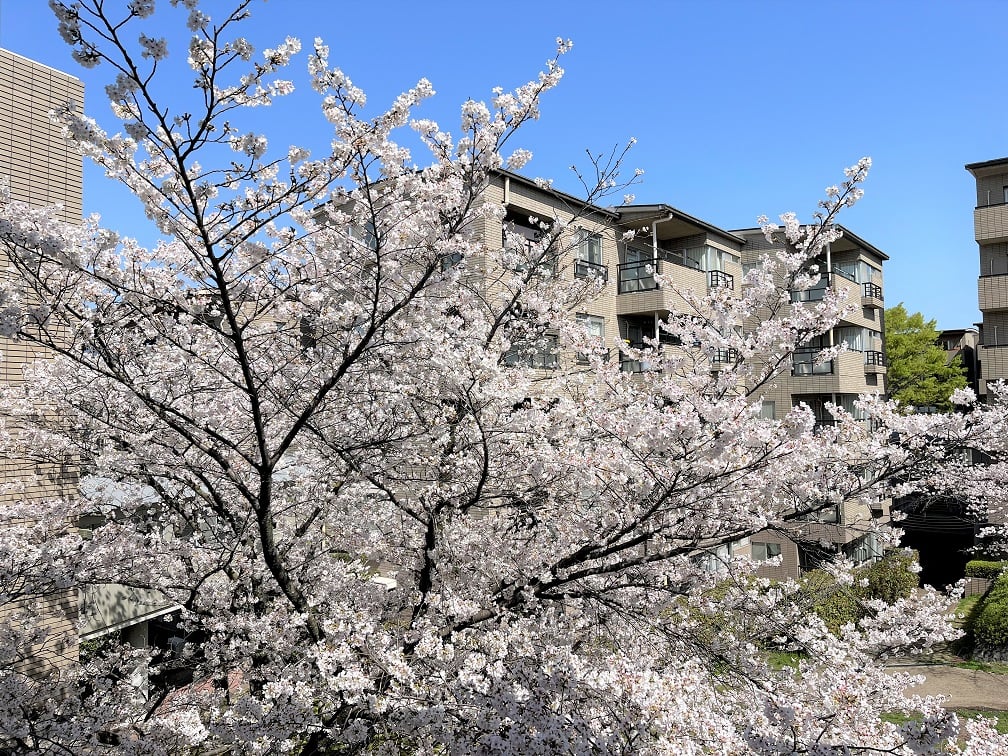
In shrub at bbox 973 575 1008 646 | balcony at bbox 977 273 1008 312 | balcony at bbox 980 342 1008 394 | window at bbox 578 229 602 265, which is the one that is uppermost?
window at bbox 578 229 602 265

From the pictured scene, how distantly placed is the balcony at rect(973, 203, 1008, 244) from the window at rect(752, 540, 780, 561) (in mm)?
12234

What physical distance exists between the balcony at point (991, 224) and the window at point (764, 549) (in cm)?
1223

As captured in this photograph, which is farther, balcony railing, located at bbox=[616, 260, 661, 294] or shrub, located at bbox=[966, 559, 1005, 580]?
balcony railing, located at bbox=[616, 260, 661, 294]

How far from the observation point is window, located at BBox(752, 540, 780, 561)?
21812mm

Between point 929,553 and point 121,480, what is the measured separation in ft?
95.8

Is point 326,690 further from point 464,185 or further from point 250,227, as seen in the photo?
point 464,185

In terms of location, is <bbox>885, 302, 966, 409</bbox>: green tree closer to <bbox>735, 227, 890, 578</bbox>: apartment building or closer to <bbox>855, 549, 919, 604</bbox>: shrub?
<bbox>735, 227, 890, 578</bbox>: apartment building

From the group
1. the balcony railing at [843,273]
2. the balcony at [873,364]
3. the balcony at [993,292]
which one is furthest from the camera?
the balcony at [873,364]

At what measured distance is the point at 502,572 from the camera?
218 inches

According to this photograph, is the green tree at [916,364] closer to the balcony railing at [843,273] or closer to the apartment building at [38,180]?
the balcony railing at [843,273]

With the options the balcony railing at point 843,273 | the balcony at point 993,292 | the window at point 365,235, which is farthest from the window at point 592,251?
the window at point 365,235

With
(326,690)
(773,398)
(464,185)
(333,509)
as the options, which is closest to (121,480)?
(333,509)

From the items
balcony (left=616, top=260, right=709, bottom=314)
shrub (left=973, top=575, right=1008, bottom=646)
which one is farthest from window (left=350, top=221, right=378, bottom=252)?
shrub (left=973, top=575, right=1008, bottom=646)

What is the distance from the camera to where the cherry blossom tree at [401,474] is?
3932 millimetres
